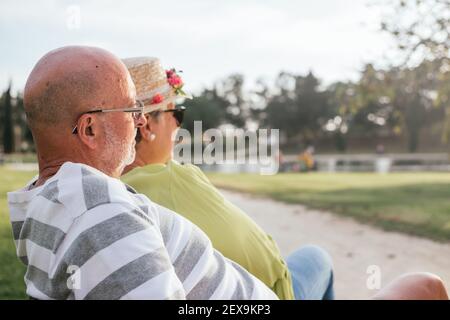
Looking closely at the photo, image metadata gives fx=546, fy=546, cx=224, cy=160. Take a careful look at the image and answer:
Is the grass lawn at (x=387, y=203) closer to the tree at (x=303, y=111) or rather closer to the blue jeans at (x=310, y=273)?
the blue jeans at (x=310, y=273)

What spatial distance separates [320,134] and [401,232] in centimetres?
5818

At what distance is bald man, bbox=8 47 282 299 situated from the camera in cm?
100

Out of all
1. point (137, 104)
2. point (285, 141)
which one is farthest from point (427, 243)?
point (285, 141)

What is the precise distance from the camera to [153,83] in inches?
87.1

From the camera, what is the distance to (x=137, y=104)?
1392 mm

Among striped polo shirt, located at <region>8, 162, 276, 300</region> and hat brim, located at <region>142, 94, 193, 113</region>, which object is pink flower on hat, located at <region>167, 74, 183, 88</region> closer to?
hat brim, located at <region>142, 94, 193, 113</region>

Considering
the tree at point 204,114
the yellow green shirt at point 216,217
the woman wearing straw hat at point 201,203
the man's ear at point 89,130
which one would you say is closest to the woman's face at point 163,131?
the woman wearing straw hat at point 201,203

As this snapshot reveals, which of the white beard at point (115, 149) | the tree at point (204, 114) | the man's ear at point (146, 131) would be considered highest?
the white beard at point (115, 149)

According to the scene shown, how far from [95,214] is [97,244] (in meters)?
0.06

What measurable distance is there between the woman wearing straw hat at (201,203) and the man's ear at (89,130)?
2.15ft

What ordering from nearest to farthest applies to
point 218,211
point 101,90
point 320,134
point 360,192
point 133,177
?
point 101,90, point 218,211, point 133,177, point 360,192, point 320,134

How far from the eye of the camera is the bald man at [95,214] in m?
1.00
